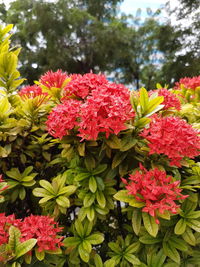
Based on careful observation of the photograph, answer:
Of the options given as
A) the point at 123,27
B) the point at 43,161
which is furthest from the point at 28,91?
the point at 123,27

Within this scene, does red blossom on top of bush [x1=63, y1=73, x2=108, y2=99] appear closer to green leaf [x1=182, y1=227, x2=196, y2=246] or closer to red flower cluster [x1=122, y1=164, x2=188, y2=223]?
red flower cluster [x1=122, y1=164, x2=188, y2=223]

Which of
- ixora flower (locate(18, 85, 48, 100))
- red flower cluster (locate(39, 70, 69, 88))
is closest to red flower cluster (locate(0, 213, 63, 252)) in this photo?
ixora flower (locate(18, 85, 48, 100))

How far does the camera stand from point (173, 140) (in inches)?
42.4

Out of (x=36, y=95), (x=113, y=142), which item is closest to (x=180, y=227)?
(x=113, y=142)

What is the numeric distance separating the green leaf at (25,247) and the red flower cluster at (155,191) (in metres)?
0.42

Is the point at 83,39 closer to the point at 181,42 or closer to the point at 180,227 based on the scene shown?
the point at 181,42

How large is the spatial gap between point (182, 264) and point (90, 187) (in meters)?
0.61

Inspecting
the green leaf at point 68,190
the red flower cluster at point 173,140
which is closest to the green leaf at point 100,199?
the green leaf at point 68,190

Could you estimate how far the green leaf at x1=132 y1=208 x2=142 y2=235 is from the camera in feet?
3.73

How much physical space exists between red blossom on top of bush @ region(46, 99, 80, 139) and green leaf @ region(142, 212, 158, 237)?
19.3 inches

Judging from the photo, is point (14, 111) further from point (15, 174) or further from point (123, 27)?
point (123, 27)

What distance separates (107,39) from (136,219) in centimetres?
1234

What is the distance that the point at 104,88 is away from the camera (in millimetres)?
1229

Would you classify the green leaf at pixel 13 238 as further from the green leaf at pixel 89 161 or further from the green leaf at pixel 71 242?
the green leaf at pixel 89 161
